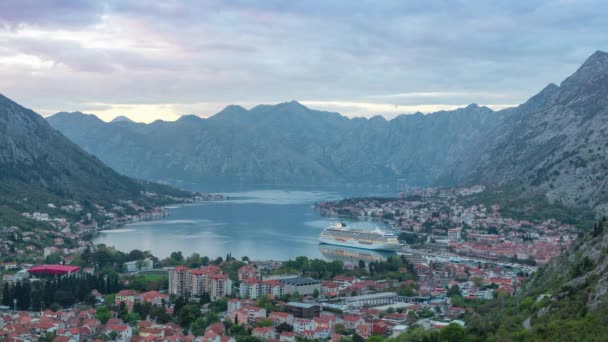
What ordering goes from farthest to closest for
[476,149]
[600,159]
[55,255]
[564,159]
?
[476,149] < [564,159] < [600,159] < [55,255]

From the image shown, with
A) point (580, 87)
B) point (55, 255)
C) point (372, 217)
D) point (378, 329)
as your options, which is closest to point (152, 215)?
point (372, 217)

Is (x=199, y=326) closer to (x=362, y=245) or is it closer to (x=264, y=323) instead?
(x=264, y=323)

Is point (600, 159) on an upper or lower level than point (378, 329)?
upper

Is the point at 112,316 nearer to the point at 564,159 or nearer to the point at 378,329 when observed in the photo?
the point at 378,329

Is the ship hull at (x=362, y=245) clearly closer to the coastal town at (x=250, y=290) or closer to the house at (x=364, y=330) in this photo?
the coastal town at (x=250, y=290)

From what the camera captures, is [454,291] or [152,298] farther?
[454,291]

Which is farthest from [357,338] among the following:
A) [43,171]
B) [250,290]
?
[43,171]
